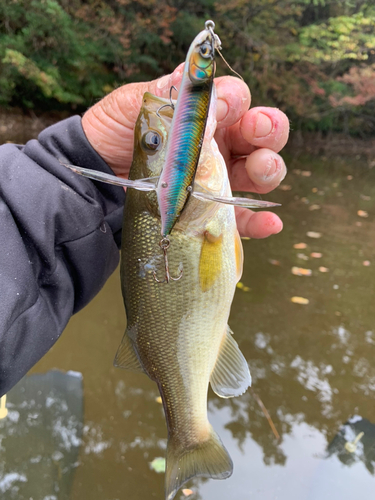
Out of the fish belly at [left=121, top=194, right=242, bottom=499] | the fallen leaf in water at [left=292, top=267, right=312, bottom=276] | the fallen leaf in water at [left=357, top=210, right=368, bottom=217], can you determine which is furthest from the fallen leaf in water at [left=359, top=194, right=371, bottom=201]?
the fish belly at [left=121, top=194, right=242, bottom=499]

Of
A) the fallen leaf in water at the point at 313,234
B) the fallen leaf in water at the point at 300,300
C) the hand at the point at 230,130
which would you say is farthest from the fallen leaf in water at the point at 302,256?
the hand at the point at 230,130

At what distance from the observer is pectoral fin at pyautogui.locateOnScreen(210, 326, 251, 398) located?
1.40m

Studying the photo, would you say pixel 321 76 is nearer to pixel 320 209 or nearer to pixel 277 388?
pixel 320 209

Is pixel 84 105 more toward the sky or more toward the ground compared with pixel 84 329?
more toward the sky

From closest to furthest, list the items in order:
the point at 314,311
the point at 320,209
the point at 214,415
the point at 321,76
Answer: the point at 214,415, the point at 314,311, the point at 320,209, the point at 321,76

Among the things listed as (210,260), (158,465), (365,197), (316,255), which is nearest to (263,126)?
(210,260)

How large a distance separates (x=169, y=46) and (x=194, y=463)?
12037mm

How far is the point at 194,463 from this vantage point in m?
1.38

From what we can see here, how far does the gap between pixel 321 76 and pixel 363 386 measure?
1370 cm

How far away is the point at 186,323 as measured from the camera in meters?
1.28

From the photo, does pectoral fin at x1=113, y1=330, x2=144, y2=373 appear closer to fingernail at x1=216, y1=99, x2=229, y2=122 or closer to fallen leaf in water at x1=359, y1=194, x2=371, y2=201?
fingernail at x1=216, y1=99, x2=229, y2=122

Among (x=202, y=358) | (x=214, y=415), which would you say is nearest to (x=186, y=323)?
(x=202, y=358)

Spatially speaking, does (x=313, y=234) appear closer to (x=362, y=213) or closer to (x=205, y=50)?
(x=362, y=213)

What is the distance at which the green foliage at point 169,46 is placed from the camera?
27.8 ft
